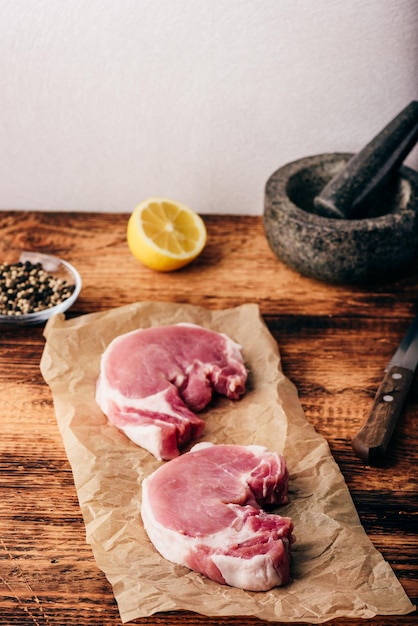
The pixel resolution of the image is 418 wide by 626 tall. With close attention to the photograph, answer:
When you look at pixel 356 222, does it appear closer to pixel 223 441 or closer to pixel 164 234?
pixel 164 234

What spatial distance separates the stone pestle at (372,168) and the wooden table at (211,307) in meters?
0.22

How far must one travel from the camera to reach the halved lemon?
2.05 meters

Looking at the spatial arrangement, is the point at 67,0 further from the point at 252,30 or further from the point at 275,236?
the point at 275,236

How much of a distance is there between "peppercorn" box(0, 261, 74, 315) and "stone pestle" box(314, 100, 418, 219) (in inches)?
27.7

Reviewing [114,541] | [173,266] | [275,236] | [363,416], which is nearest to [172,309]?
[173,266]

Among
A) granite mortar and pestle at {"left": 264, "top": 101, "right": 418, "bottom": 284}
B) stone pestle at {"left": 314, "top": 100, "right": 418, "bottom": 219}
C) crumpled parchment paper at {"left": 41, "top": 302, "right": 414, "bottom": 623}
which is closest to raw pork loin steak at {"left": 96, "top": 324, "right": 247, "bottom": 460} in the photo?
crumpled parchment paper at {"left": 41, "top": 302, "right": 414, "bottom": 623}

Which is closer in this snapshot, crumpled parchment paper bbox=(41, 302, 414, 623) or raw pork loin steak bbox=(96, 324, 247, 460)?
crumpled parchment paper bbox=(41, 302, 414, 623)

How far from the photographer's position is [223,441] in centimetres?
159

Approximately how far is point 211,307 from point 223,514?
0.74m

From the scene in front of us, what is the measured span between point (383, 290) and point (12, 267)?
953 millimetres

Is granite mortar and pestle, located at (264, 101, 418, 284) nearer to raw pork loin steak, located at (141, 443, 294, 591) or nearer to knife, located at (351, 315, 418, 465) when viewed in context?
knife, located at (351, 315, 418, 465)

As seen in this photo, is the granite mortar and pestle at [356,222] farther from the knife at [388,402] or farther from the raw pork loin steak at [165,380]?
the raw pork loin steak at [165,380]

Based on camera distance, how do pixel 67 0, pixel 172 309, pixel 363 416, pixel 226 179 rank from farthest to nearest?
pixel 226 179
pixel 67 0
pixel 172 309
pixel 363 416

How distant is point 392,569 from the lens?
131cm
